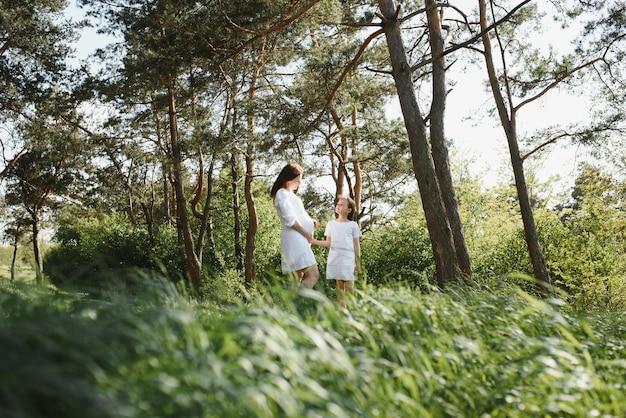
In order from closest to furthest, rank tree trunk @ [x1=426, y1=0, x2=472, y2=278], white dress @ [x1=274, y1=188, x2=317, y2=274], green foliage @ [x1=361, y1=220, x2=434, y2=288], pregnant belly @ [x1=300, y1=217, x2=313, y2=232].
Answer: white dress @ [x1=274, y1=188, x2=317, y2=274] → pregnant belly @ [x1=300, y1=217, x2=313, y2=232] → tree trunk @ [x1=426, y1=0, x2=472, y2=278] → green foliage @ [x1=361, y1=220, x2=434, y2=288]

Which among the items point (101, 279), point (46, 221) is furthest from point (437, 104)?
point (46, 221)

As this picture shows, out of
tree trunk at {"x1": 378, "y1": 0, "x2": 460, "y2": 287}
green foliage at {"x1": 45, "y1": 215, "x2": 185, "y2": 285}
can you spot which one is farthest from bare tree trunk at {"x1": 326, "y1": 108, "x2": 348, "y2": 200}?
tree trunk at {"x1": 378, "y1": 0, "x2": 460, "y2": 287}

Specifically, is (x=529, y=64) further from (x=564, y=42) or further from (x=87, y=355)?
(x=87, y=355)

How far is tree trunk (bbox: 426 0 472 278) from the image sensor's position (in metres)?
10.1

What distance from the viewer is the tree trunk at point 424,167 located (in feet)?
28.8

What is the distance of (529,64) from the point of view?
14953mm

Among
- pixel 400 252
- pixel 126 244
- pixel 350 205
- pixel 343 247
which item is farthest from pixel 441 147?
pixel 126 244

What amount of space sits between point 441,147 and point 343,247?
4.15 metres

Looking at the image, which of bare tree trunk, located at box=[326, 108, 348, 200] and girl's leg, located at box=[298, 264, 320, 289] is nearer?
girl's leg, located at box=[298, 264, 320, 289]

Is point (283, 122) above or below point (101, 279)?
above

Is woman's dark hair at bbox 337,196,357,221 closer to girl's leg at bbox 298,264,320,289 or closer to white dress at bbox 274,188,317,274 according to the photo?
white dress at bbox 274,188,317,274

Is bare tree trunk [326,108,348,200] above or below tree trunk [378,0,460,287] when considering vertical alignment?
above

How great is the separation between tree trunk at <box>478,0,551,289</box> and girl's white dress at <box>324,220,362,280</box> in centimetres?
774

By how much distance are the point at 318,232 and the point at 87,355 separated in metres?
23.4
